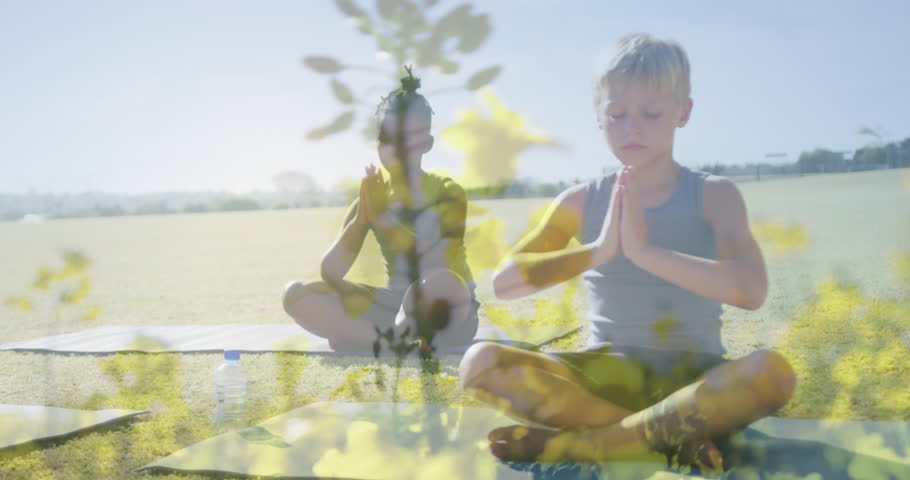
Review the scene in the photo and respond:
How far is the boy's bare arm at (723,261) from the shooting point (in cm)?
167

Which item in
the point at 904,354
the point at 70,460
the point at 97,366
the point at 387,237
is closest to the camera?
the point at 70,460

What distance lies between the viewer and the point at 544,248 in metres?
1.95

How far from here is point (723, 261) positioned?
5.71 feet

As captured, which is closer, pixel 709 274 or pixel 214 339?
pixel 709 274

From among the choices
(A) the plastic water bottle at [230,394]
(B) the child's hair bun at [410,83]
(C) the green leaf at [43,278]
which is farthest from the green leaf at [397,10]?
(C) the green leaf at [43,278]

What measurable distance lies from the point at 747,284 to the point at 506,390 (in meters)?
0.58

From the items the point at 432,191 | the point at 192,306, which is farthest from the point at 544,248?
the point at 192,306

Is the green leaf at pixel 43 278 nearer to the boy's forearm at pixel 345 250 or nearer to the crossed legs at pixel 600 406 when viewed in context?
the boy's forearm at pixel 345 250

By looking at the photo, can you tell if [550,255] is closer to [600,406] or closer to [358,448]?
[600,406]

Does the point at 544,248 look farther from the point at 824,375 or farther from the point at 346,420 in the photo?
the point at 824,375

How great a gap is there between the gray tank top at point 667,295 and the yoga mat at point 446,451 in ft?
0.92

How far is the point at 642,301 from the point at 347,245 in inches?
62.5

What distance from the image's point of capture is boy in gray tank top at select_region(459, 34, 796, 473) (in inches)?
69.0

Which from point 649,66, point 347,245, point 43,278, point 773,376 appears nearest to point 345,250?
point 347,245
